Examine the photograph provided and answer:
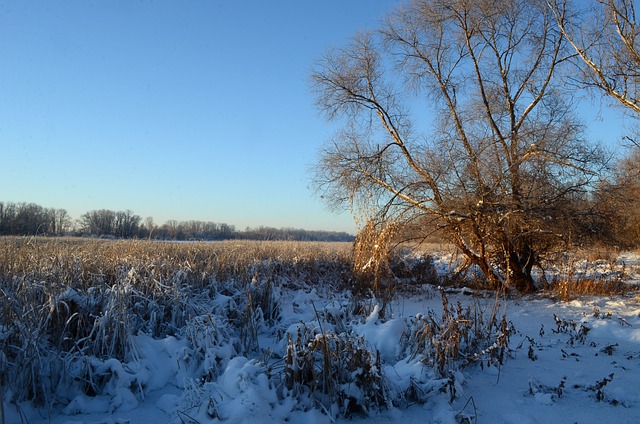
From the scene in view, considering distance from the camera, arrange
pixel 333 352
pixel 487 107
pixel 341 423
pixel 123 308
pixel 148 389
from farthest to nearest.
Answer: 1. pixel 487 107
2. pixel 123 308
3. pixel 148 389
4. pixel 333 352
5. pixel 341 423

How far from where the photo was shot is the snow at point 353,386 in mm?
3363

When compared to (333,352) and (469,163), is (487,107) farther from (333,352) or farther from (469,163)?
(333,352)

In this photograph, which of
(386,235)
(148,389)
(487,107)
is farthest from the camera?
(487,107)

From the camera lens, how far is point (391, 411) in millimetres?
3551

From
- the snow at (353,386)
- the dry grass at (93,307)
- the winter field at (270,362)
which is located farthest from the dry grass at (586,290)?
the dry grass at (93,307)

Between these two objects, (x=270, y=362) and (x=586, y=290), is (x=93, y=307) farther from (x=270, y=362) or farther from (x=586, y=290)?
(x=586, y=290)

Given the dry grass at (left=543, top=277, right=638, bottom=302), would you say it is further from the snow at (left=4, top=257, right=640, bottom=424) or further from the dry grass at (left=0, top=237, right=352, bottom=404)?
the dry grass at (left=0, top=237, right=352, bottom=404)

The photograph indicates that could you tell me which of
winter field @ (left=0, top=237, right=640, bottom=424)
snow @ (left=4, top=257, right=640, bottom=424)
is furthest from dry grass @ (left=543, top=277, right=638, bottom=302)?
snow @ (left=4, top=257, right=640, bottom=424)

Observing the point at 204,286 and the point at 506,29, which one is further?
the point at 506,29

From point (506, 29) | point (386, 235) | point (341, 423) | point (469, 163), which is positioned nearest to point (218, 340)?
point (341, 423)

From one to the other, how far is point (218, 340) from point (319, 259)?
9.10m

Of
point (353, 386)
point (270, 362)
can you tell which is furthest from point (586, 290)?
point (353, 386)

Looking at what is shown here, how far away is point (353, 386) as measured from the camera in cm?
357

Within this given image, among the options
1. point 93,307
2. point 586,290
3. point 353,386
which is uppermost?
point 93,307
